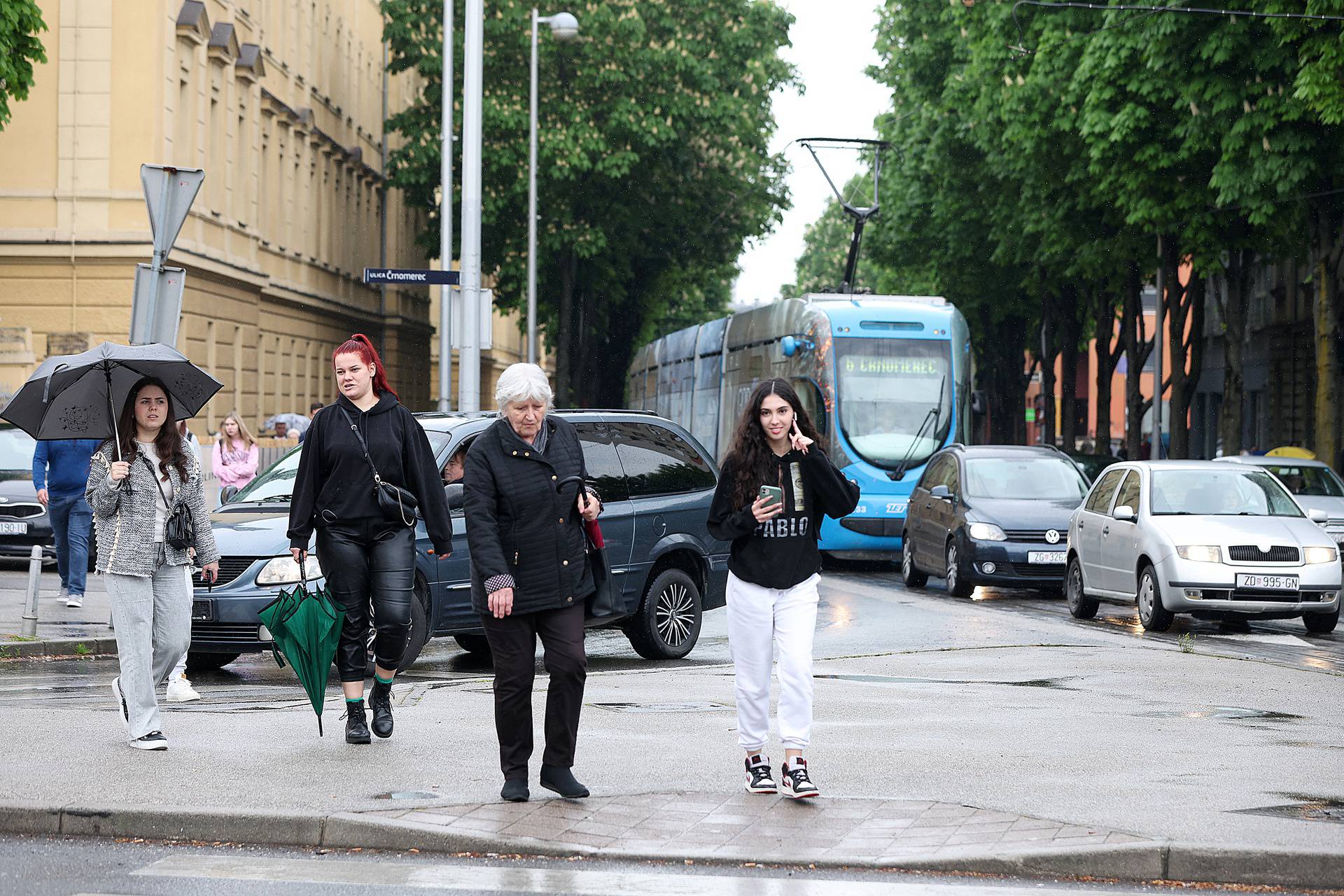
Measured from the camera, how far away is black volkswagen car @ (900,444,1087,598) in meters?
20.7

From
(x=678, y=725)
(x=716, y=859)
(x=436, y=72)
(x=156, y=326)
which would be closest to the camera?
(x=716, y=859)

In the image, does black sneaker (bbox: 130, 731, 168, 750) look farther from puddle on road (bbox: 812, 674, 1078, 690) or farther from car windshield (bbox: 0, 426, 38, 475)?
car windshield (bbox: 0, 426, 38, 475)

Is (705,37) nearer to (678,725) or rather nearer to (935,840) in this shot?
(678,725)

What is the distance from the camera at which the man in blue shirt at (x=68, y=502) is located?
16422 mm

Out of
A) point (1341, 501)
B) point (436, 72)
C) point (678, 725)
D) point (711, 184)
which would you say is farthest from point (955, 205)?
point (678, 725)

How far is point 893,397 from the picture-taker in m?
25.8

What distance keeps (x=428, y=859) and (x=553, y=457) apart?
1.65 m

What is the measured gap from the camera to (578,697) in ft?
25.2

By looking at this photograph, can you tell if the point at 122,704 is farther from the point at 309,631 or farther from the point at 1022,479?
the point at 1022,479

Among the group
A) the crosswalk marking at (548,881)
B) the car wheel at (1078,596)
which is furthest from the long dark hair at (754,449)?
the car wheel at (1078,596)

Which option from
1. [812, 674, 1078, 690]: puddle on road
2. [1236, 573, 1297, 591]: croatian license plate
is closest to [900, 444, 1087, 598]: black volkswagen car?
[1236, 573, 1297, 591]: croatian license plate

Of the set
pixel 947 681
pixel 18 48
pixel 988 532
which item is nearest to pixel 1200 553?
pixel 988 532

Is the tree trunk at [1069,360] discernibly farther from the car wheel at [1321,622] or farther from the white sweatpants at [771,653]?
the white sweatpants at [771,653]

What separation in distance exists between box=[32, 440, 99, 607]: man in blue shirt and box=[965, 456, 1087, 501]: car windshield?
9.41m
